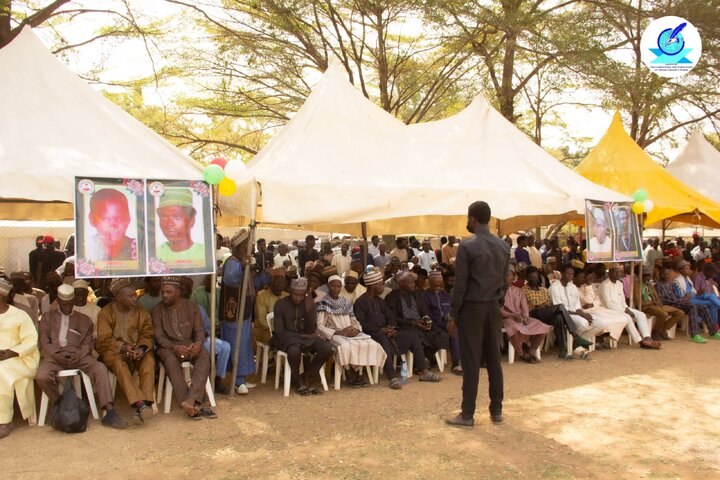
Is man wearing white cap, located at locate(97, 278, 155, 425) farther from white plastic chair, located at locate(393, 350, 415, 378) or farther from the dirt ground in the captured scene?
white plastic chair, located at locate(393, 350, 415, 378)

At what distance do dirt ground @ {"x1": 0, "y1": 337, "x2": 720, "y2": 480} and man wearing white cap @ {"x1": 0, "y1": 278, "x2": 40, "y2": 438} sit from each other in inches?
8.8

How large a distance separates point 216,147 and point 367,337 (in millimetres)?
12085

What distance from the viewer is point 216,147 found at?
58.5ft

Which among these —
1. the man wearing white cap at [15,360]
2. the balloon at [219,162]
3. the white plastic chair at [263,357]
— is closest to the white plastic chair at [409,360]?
the white plastic chair at [263,357]

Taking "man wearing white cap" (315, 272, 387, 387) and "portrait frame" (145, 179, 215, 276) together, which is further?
"man wearing white cap" (315, 272, 387, 387)

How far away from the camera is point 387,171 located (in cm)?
738

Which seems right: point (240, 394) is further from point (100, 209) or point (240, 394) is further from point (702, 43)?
point (702, 43)

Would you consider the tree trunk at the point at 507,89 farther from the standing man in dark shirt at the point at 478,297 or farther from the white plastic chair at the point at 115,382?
the white plastic chair at the point at 115,382

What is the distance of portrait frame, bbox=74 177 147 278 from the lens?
543cm

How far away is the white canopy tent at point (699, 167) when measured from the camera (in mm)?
13575

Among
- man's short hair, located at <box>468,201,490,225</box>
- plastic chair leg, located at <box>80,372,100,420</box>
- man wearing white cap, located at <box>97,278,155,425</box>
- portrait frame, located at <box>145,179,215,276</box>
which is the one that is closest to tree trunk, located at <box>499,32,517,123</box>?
man's short hair, located at <box>468,201,490,225</box>

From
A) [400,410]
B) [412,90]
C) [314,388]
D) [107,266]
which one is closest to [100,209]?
[107,266]

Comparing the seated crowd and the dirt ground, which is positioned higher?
the seated crowd

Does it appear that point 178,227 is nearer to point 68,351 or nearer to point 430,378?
point 68,351
